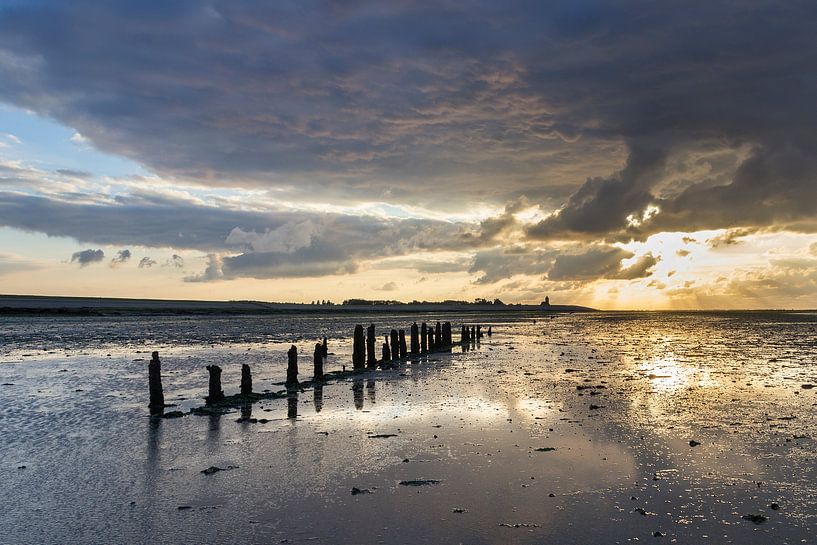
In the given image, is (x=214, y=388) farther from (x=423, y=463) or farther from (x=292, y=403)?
(x=423, y=463)

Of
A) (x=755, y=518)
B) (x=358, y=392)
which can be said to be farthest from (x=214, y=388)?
(x=755, y=518)

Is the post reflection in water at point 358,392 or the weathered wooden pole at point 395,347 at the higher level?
the weathered wooden pole at point 395,347

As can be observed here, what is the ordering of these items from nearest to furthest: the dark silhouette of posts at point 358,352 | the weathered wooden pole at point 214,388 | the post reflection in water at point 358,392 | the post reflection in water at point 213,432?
1. the post reflection in water at point 213,432
2. the weathered wooden pole at point 214,388
3. the post reflection in water at point 358,392
4. the dark silhouette of posts at point 358,352

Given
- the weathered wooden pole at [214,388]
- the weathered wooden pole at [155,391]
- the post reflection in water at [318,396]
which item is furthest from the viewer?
the weathered wooden pole at [214,388]

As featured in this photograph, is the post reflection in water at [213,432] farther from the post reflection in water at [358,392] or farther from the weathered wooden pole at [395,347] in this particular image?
the weathered wooden pole at [395,347]

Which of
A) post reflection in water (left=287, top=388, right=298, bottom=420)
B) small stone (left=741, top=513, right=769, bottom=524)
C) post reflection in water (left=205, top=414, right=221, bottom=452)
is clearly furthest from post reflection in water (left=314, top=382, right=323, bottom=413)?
small stone (left=741, top=513, right=769, bottom=524)

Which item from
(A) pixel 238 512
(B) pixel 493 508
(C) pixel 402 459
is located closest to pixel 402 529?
(B) pixel 493 508

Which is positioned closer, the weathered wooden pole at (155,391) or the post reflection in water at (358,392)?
the weathered wooden pole at (155,391)

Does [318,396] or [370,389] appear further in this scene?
[370,389]

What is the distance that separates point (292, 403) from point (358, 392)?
3.45 m

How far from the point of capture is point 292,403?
20.3m

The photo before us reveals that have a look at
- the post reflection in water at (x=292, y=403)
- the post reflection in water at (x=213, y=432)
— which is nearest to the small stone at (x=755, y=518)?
the post reflection in water at (x=213, y=432)

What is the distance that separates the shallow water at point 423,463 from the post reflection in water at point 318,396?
1.17 feet

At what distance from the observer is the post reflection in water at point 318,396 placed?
770 inches
